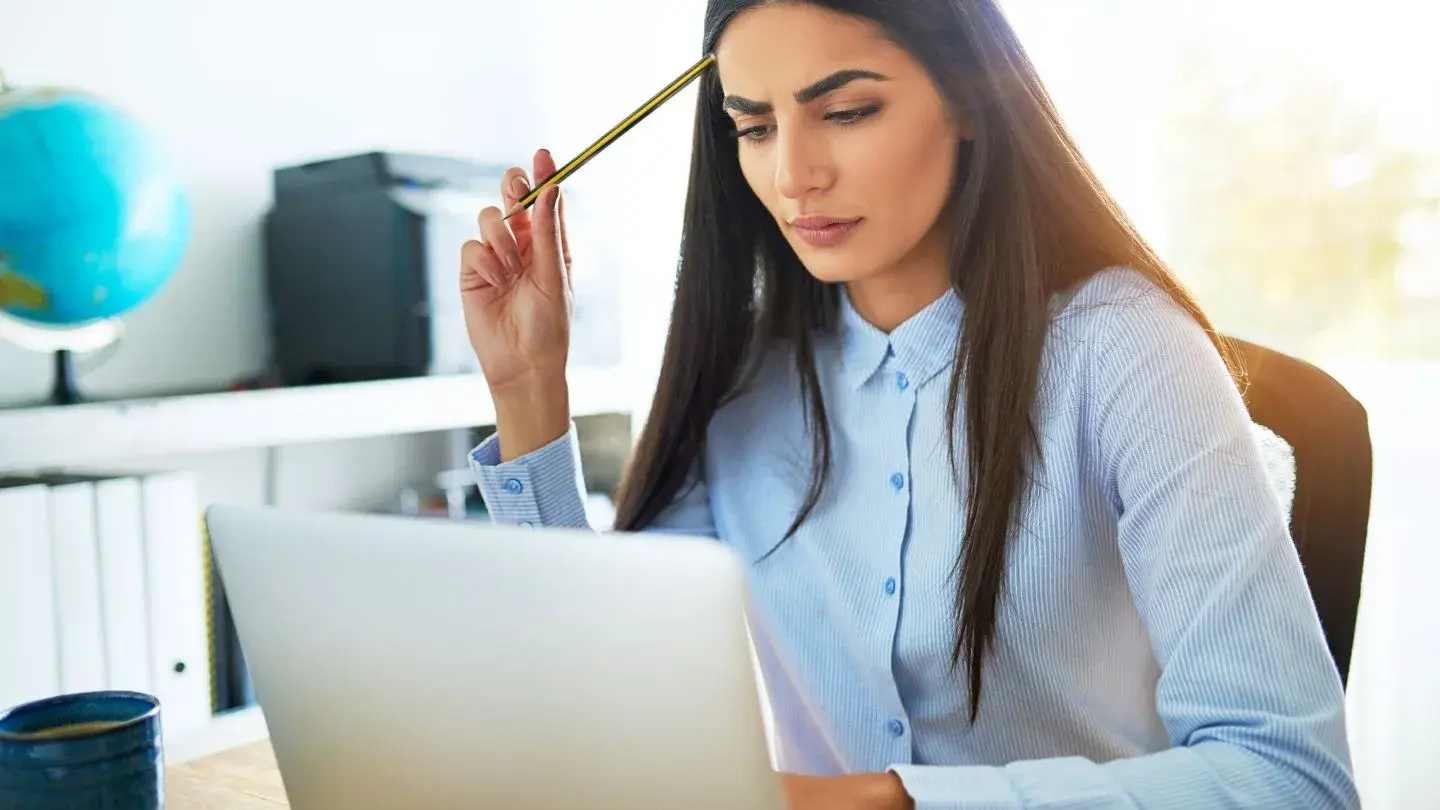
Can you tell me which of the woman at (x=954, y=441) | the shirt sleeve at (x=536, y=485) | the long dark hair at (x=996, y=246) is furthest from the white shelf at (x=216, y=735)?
the long dark hair at (x=996, y=246)

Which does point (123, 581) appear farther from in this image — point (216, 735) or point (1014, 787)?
point (1014, 787)

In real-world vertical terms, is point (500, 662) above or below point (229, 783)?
above

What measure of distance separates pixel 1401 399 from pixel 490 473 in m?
1.93

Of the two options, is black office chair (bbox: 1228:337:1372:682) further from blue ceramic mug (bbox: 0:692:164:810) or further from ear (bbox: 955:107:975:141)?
blue ceramic mug (bbox: 0:692:164:810)

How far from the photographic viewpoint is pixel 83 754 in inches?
23.0

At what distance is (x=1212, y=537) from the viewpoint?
32.6 inches

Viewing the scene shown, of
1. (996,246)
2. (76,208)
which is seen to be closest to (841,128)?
(996,246)

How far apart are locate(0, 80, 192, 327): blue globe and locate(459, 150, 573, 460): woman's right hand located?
0.52 meters

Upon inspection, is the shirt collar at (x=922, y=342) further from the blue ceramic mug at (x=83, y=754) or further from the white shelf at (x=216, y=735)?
the white shelf at (x=216, y=735)

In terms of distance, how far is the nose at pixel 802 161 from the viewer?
39.8 inches

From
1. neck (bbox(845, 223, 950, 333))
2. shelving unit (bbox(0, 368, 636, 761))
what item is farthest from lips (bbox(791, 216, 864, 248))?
shelving unit (bbox(0, 368, 636, 761))

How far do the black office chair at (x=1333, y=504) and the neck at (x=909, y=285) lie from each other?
0.32 metres

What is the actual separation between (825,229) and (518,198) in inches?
12.8

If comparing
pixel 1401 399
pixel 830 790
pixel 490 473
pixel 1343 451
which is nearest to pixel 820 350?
pixel 490 473
